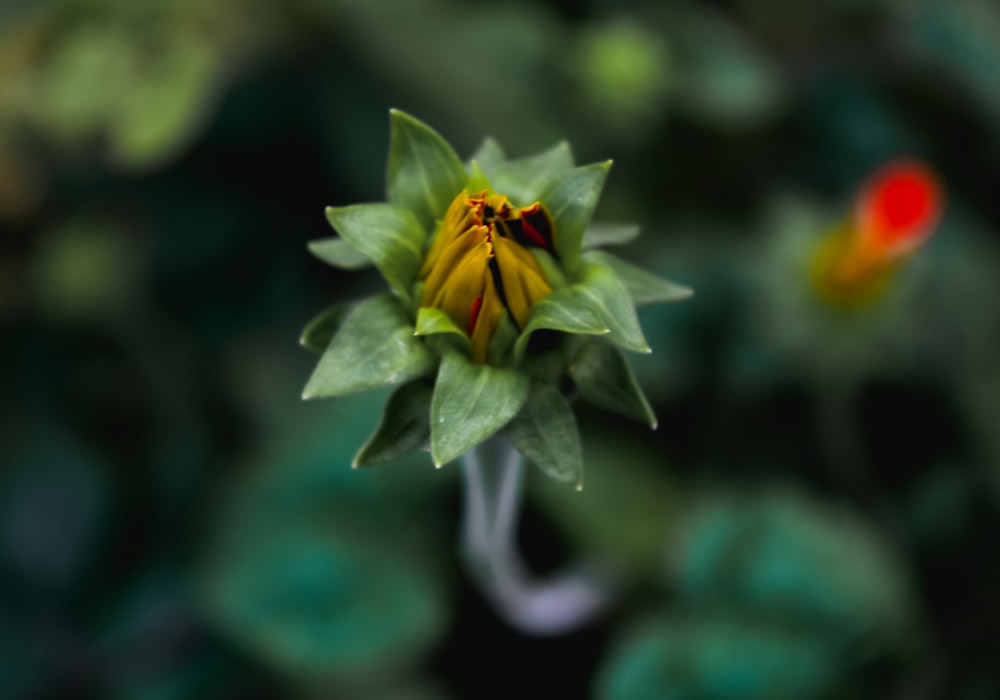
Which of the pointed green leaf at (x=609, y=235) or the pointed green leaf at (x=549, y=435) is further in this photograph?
the pointed green leaf at (x=609, y=235)

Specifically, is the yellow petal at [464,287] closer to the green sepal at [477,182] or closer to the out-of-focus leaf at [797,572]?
the green sepal at [477,182]

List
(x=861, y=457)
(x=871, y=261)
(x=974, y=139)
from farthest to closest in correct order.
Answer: (x=974, y=139) → (x=861, y=457) → (x=871, y=261)

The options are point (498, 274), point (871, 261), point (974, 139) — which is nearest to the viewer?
point (498, 274)

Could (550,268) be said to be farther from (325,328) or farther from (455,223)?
(325,328)

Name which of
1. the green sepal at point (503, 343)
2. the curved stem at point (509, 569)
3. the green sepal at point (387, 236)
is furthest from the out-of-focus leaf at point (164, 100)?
the green sepal at point (503, 343)

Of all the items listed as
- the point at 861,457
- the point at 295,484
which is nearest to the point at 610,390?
the point at 295,484

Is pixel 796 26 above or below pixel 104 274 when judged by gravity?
above

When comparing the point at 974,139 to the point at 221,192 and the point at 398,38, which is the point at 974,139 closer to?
the point at 398,38
